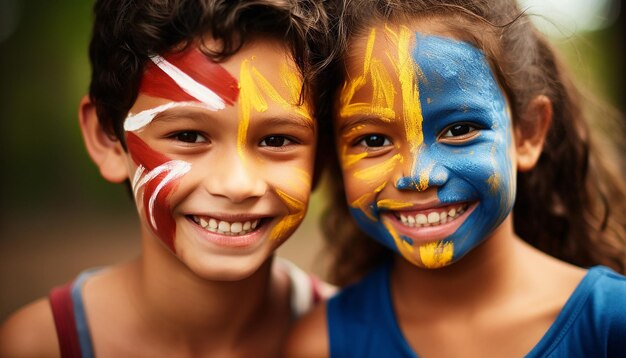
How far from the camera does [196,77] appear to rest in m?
1.84

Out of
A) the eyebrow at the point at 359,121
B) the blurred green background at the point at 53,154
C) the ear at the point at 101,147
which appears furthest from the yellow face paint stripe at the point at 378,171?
the blurred green background at the point at 53,154

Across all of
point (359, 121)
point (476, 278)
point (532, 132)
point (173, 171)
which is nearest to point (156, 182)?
point (173, 171)

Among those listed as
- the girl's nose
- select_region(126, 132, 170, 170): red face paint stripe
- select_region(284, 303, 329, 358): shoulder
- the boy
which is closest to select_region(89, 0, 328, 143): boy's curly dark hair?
the boy

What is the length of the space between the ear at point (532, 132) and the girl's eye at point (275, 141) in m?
0.81

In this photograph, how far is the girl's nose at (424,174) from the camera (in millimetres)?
1863

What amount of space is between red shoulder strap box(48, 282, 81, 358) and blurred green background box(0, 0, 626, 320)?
4.60m

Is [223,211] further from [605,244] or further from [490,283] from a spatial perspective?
[605,244]

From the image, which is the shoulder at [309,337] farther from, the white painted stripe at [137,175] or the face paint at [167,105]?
the white painted stripe at [137,175]

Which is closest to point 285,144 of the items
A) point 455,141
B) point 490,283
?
point 455,141

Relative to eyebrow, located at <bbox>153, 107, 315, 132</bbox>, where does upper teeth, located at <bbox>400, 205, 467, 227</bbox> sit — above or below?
below

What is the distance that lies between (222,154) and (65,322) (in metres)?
0.95

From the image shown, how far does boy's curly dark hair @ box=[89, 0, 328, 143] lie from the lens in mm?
1822

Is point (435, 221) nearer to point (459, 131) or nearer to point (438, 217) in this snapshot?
point (438, 217)

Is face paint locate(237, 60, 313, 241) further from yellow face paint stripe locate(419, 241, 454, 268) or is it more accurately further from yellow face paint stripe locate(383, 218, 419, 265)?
yellow face paint stripe locate(419, 241, 454, 268)
